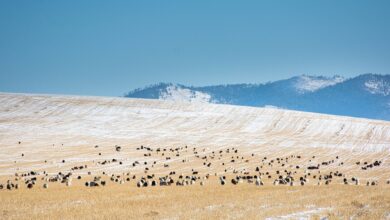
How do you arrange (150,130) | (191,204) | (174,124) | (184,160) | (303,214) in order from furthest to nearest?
(174,124) < (150,130) < (184,160) < (191,204) < (303,214)

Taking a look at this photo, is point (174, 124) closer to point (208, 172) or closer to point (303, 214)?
point (208, 172)

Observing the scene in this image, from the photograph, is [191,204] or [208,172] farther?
[208,172]

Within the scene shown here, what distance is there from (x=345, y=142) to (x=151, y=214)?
9015 cm

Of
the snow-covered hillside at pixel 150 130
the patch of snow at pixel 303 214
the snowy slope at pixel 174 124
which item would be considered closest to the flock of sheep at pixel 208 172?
the snow-covered hillside at pixel 150 130

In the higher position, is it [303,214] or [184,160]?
[184,160]

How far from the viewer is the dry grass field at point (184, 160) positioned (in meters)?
36.2

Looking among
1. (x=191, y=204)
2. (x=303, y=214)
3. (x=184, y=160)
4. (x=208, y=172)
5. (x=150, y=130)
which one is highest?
(x=150, y=130)

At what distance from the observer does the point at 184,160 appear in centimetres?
8562

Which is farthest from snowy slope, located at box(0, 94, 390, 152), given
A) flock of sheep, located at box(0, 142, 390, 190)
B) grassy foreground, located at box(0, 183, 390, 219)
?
grassy foreground, located at box(0, 183, 390, 219)

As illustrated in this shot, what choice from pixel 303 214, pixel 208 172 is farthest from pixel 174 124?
pixel 303 214

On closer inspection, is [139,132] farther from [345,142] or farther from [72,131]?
[345,142]

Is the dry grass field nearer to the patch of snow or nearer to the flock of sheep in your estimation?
the patch of snow

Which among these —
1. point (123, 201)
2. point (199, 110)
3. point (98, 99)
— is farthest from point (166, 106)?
point (123, 201)

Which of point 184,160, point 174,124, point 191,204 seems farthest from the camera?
point 174,124
